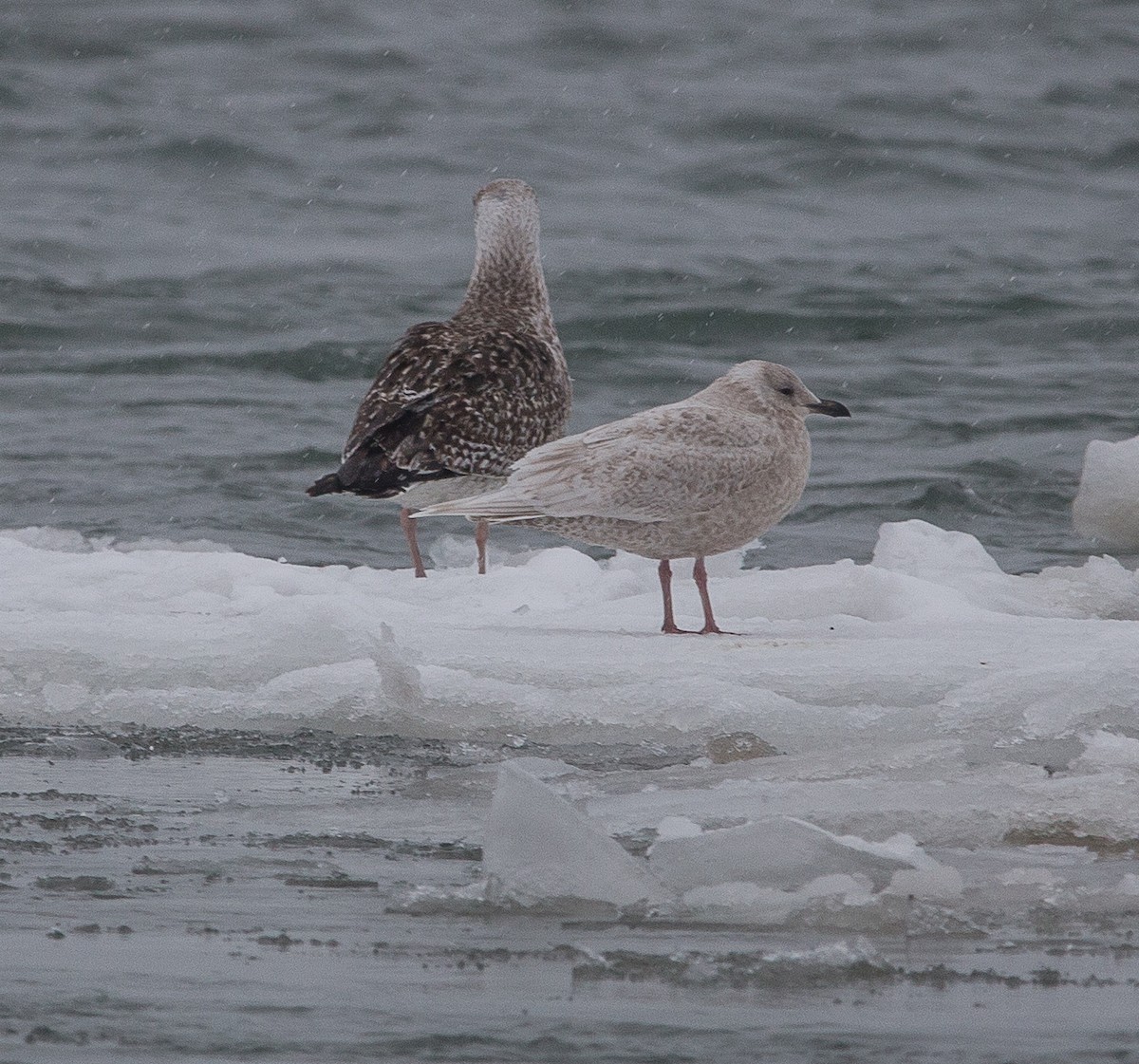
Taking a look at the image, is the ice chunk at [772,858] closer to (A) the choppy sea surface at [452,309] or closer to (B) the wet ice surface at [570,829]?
(B) the wet ice surface at [570,829]

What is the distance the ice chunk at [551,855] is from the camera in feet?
12.7

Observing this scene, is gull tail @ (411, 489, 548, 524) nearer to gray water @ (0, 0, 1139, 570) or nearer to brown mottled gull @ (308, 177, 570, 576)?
brown mottled gull @ (308, 177, 570, 576)

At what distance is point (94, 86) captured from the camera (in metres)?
26.1

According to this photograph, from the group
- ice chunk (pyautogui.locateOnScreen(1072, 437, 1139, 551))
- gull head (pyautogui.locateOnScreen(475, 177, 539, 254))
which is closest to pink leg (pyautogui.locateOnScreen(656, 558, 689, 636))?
gull head (pyautogui.locateOnScreen(475, 177, 539, 254))

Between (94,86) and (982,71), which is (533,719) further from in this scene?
(982,71)

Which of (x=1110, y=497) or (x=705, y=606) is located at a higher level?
(x=705, y=606)

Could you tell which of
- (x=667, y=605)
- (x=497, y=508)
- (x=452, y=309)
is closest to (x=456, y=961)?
(x=497, y=508)

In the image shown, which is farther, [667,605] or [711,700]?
[667,605]

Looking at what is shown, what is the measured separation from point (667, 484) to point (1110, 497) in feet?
16.9

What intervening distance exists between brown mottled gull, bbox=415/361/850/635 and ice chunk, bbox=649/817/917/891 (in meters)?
2.64

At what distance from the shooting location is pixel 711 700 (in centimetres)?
568

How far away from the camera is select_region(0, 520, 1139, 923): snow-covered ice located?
394 centimetres

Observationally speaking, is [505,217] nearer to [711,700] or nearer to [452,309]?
[711,700]

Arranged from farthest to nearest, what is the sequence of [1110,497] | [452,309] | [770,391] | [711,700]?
1. [452,309]
2. [1110,497]
3. [770,391]
4. [711,700]
